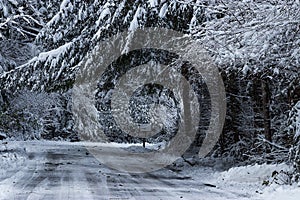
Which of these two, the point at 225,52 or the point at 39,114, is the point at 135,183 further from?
the point at 39,114

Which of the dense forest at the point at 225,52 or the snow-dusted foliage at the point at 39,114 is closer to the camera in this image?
the dense forest at the point at 225,52

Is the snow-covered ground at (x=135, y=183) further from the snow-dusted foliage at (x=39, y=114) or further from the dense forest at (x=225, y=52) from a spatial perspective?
the snow-dusted foliage at (x=39, y=114)

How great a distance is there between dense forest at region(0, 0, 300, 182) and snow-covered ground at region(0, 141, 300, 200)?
2.84ft

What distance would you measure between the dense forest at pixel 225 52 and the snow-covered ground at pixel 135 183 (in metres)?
0.86

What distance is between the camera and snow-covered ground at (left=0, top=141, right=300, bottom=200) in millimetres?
8828

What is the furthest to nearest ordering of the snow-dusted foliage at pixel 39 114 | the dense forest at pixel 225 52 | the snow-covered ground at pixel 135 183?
the snow-dusted foliage at pixel 39 114 → the dense forest at pixel 225 52 → the snow-covered ground at pixel 135 183

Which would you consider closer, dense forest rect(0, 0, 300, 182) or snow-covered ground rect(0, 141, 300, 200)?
snow-covered ground rect(0, 141, 300, 200)

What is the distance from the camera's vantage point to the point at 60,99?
120 feet

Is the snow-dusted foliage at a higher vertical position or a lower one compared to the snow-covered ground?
higher

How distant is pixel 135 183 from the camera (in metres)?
10.8

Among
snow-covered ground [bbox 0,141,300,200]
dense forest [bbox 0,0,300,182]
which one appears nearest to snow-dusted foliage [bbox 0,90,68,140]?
dense forest [bbox 0,0,300,182]

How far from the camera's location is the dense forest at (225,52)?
8.96m

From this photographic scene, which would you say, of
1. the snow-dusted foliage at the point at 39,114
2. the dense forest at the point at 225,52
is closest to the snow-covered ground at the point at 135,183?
the dense forest at the point at 225,52

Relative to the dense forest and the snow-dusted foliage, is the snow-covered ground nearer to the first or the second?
the dense forest
